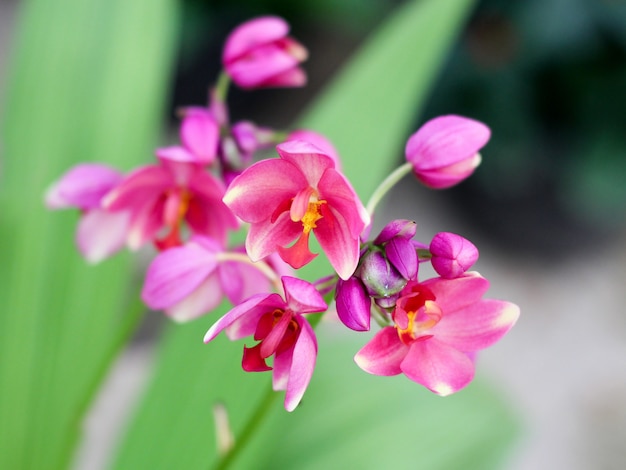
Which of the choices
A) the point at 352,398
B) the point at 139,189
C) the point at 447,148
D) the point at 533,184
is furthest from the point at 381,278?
the point at 533,184

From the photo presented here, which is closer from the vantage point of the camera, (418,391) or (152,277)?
(152,277)

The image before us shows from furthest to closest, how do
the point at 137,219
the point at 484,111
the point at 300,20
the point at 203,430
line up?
the point at 300,20 → the point at 484,111 → the point at 203,430 → the point at 137,219

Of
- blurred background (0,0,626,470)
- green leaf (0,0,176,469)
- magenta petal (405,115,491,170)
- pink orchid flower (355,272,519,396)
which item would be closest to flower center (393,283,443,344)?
pink orchid flower (355,272,519,396)

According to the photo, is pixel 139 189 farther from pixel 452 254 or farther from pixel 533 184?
pixel 533 184

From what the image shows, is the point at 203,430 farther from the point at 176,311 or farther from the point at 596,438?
the point at 596,438

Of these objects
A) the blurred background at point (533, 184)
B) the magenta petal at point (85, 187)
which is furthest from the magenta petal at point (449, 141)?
the blurred background at point (533, 184)

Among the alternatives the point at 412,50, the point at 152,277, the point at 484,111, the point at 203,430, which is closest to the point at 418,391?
the point at 203,430
